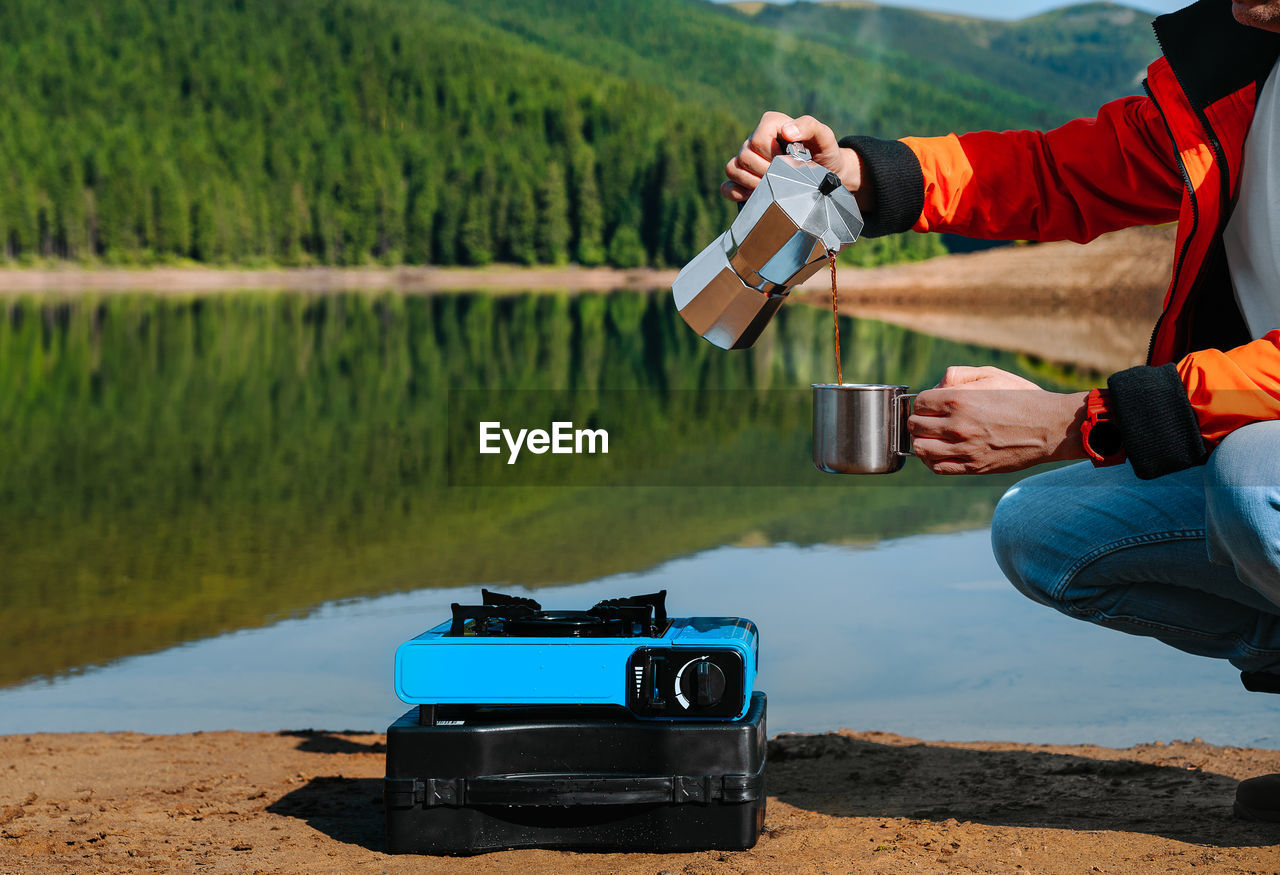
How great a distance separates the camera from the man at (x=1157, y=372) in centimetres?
170

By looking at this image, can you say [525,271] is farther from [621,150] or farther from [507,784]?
[507,784]

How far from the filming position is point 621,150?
2562 inches

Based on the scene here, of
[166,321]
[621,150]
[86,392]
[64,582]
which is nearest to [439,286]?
[621,150]

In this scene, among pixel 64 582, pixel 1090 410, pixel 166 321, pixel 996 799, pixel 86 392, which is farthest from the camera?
pixel 166 321

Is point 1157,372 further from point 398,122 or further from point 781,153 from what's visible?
point 398,122

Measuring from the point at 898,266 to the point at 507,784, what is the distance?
109 feet

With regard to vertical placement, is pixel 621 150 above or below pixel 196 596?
above

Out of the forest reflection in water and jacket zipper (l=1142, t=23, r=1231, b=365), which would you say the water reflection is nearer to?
the forest reflection in water

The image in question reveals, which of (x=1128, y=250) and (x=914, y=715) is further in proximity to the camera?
(x=1128, y=250)

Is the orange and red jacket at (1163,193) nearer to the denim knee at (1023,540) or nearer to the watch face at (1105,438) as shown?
the watch face at (1105,438)

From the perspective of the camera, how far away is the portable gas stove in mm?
1938
